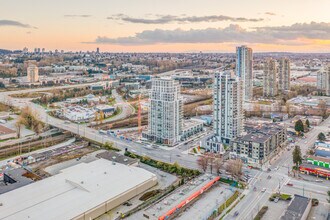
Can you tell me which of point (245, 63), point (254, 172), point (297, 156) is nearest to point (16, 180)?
point (254, 172)

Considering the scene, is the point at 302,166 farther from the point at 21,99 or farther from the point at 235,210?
the point at 21,99

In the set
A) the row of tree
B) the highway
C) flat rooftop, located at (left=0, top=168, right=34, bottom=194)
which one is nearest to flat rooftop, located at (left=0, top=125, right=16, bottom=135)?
the highway

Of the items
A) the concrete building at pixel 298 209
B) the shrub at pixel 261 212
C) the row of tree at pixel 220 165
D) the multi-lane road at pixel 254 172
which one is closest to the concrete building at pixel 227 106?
the multi-lane road at pixel 254 172

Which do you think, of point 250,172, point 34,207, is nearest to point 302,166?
point 250,172

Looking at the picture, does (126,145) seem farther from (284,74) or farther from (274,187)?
(284,74)

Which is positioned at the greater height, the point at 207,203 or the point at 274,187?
the point at 274,187

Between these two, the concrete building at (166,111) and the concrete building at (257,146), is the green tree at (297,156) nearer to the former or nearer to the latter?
the concrete building at (257,146)

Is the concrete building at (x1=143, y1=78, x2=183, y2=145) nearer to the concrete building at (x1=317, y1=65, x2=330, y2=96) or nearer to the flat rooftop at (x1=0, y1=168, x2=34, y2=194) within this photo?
the flat rooftop at (x1=0, y1=168, x2=34, y2=194)
